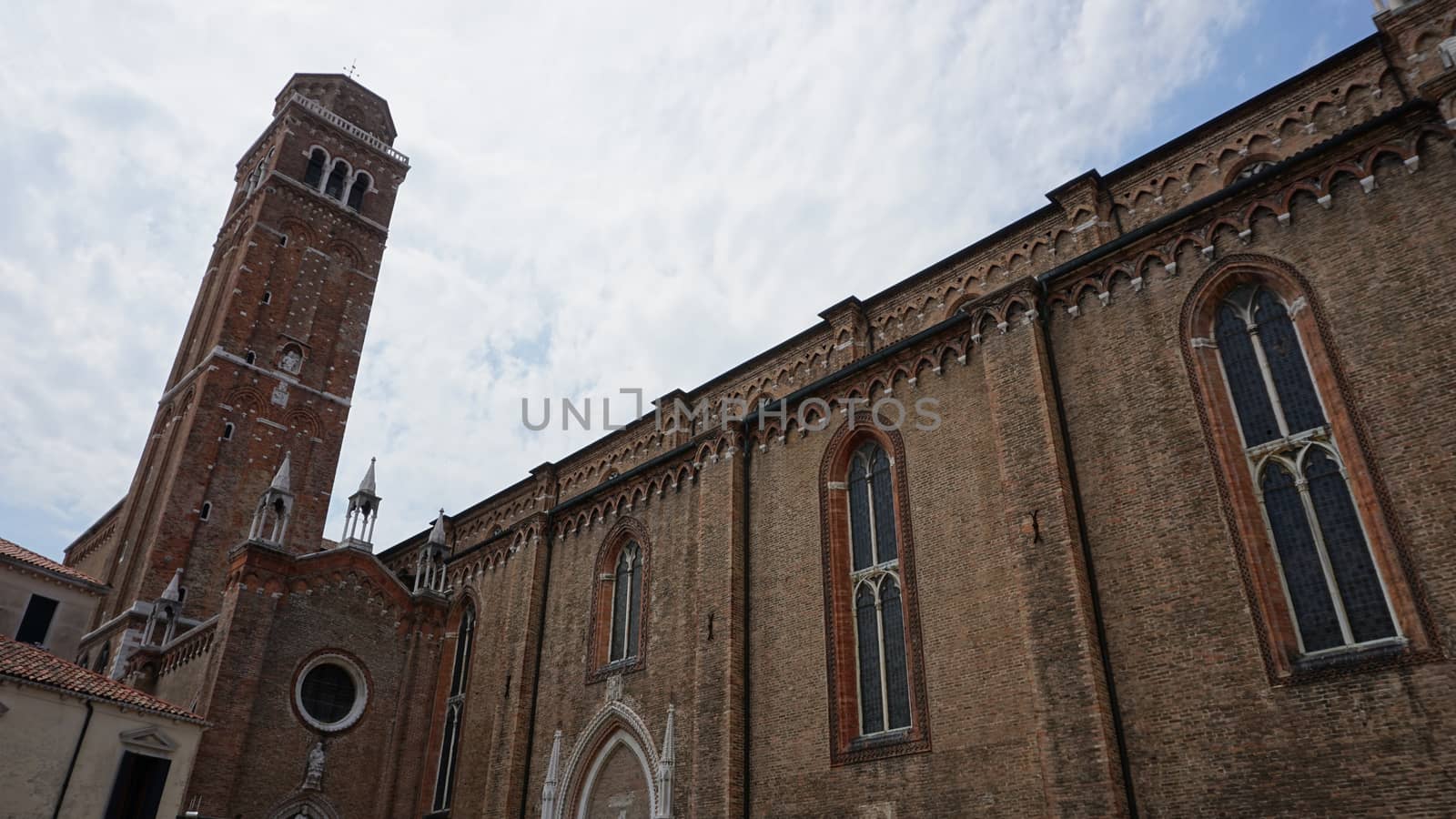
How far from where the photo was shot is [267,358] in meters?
34.1

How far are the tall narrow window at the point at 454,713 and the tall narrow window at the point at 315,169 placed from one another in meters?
21.1

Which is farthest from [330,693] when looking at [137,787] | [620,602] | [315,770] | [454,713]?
[620,602]

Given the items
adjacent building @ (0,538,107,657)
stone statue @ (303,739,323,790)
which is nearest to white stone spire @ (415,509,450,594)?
stone statue @ (303,739,323,790)

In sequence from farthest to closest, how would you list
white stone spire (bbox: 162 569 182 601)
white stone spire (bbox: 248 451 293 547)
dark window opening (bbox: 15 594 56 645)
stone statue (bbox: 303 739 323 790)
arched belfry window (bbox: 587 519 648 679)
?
white stone spire (bbox: 162 569 182 601)
white stone spire (bbox: 248 451 293 547)
dark window opening (bbox: 15 594 56 645)
stone statue (bbox: 303 739 323 790)
arched belfry window (bbox: 587 519 648 679)

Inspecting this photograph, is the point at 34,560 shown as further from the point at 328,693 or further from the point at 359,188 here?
the point at 359,188

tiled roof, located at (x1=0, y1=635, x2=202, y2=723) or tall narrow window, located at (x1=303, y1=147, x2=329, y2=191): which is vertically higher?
tall narrow window, located at (x1=303, y1=147, x2=329, y2=191)

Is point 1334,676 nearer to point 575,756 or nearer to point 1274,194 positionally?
point 1274,194

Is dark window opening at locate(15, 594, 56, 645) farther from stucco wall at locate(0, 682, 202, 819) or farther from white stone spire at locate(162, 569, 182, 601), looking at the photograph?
stucco wall at locate(0, 682, 202, 819)

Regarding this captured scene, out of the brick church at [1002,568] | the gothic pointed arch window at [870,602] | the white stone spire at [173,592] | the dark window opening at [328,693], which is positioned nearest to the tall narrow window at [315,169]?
the brick church at [1002,568]

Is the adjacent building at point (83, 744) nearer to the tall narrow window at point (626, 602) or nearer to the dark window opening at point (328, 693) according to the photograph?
the dark window opening at point (328, 693)

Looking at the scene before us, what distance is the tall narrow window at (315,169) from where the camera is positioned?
38.1 metres

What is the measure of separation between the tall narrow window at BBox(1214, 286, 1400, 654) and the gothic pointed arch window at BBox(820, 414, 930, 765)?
18.0 ft

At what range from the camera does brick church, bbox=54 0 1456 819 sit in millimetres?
11211

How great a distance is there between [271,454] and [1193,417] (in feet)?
99.5
